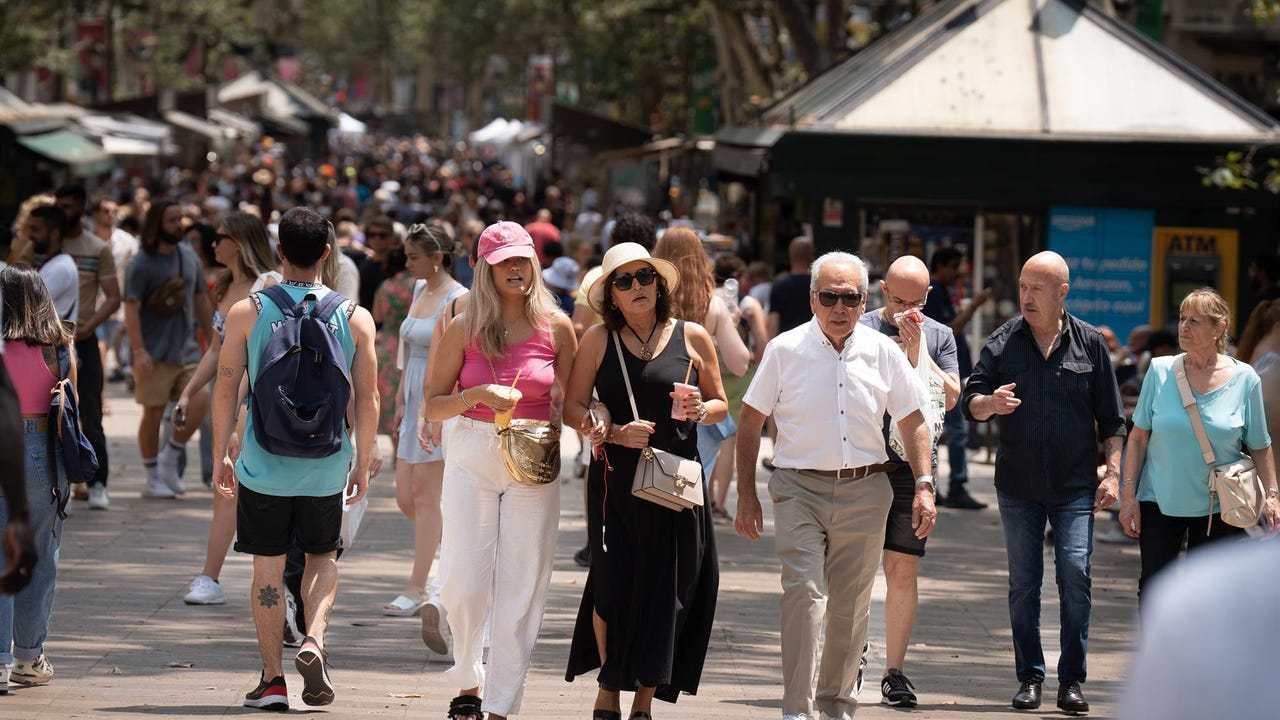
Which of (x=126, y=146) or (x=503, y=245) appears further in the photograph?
(x=126, y=146)

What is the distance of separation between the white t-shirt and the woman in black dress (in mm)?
4374

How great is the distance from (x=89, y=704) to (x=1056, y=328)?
13.0ft

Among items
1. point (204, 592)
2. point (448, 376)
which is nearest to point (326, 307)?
point (448, 376)

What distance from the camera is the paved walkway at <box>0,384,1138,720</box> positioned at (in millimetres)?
6766

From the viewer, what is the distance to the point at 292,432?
629cm

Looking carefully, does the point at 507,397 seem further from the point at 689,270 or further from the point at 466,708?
the point at 689,270

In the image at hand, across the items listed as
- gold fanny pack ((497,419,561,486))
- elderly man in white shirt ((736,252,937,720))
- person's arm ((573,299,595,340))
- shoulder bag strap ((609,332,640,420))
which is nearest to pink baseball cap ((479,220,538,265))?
shoulder bag strap ((609,332,640,420))

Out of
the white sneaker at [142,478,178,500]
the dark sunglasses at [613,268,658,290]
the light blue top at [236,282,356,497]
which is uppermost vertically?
the dark sunglasses at [613,268,658,290]

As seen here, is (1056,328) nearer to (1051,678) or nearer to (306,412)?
(1051,678)

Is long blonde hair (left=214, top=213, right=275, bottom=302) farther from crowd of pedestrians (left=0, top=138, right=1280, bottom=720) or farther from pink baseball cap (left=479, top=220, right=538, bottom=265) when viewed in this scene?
pink baseball cap (left=479, top=220, right=538, bottom=265)

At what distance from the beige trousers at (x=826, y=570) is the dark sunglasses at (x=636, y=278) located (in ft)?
2.84

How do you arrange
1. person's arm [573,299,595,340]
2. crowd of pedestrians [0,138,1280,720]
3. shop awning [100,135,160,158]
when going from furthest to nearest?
shop awning [100,135,160,158]
person's arm [573,299,595,340]
crowd of pedestrians [0,138,1280,720]

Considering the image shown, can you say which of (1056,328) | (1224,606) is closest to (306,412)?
(1056,328)

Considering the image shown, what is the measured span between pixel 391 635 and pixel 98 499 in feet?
13.1
